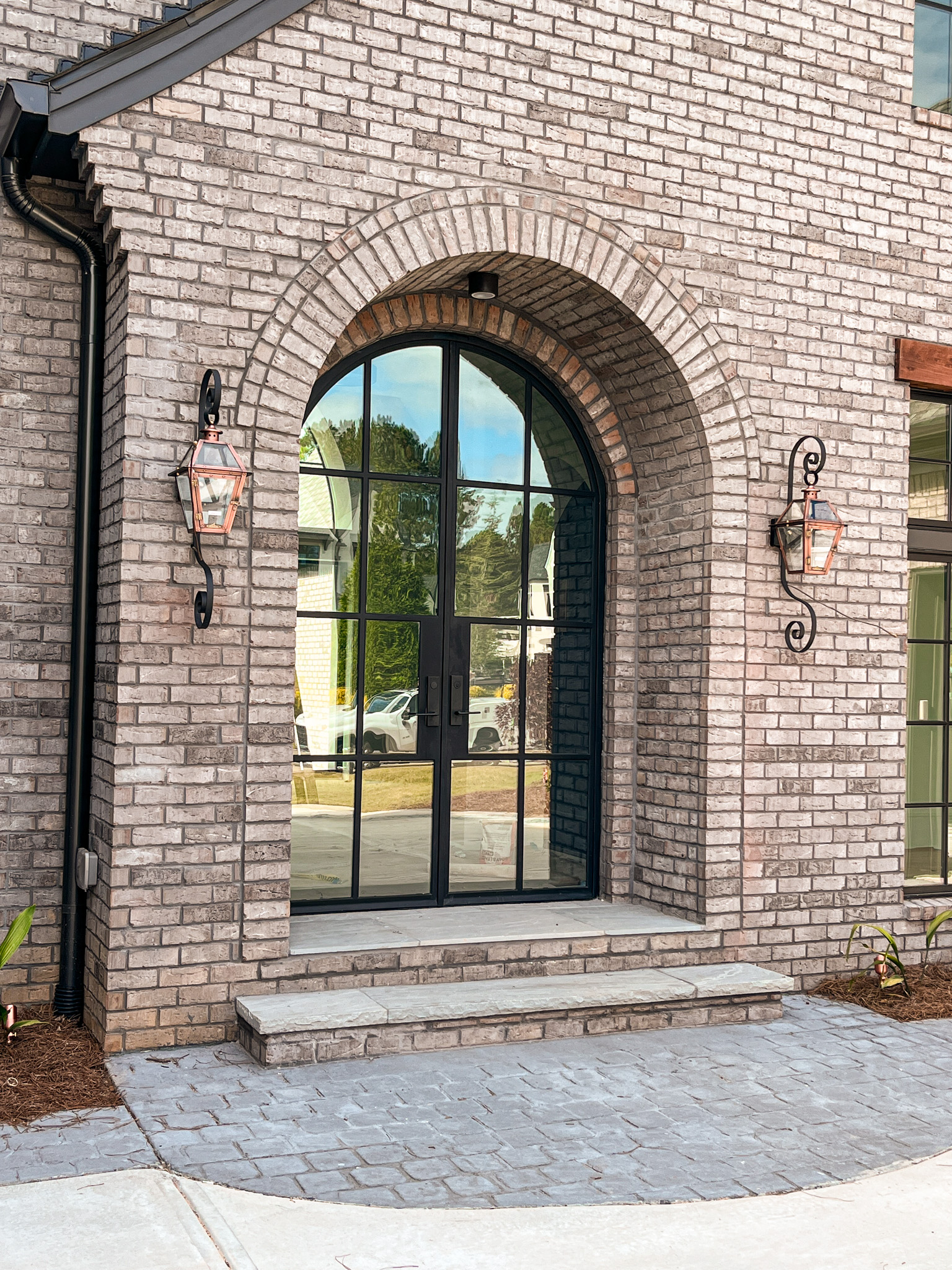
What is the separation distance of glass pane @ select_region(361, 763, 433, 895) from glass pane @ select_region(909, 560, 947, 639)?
2806mm

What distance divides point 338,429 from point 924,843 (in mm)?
Answer: 3892

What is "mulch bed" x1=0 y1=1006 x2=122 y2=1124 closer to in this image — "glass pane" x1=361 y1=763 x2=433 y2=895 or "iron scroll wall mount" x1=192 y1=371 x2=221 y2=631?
"glass pane" x1=361 y1=763 x2=433 y2=895

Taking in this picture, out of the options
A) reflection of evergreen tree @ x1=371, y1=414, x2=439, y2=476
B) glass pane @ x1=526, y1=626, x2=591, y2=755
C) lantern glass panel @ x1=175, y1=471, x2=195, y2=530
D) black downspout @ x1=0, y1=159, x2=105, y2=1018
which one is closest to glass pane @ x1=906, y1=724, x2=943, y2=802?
glass pane @ x1=526, y1=626, x2=591, y2=755

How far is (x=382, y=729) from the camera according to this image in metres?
5.88

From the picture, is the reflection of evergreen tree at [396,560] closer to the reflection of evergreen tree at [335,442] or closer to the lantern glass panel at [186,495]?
the reflection of evergreen tree at [335,442]

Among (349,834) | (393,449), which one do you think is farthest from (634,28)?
(349,834)

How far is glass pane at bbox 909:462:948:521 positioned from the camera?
21.9ft

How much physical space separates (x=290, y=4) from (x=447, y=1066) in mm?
4242

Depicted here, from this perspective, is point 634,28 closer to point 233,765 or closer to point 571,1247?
point 233,765

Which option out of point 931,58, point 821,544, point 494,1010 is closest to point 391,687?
point 494,1010

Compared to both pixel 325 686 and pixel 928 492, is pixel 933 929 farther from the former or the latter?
pixel 325 686

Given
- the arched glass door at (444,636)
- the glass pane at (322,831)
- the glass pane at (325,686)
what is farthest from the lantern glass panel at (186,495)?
the glass pane at (322,831)

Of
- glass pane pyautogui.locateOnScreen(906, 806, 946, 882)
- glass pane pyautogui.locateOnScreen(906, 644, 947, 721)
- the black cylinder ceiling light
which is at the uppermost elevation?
the black cylinder ceiling light

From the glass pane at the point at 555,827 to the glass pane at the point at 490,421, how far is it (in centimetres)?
151
